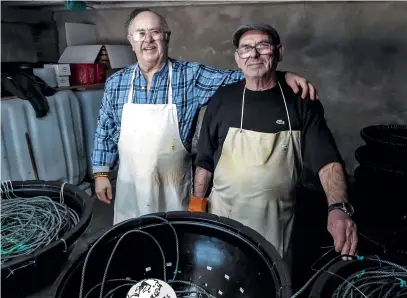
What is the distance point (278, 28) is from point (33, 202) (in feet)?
7.65

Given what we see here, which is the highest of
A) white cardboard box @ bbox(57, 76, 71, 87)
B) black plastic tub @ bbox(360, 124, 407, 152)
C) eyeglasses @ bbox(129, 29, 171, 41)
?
eyeglasses @ bbox(129, 29, 171, 41)

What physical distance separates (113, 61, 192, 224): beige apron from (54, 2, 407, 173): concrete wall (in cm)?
157

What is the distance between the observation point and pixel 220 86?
1516 millimetres

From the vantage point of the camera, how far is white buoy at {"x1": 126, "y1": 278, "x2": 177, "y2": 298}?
0.81 meters

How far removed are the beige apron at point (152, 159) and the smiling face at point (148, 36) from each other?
100 mm

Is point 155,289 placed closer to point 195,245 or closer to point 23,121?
point 195,245

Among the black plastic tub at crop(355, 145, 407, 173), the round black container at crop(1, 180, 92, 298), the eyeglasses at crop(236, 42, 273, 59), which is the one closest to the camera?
the round black container at crop(1, 180, 92, 298)

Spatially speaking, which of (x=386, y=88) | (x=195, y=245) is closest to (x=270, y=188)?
(x=195, y=245)

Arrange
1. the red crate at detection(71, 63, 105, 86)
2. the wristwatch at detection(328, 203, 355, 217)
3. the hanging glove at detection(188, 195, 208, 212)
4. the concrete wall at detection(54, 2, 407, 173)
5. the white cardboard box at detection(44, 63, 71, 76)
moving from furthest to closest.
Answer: the red crate at detection(71, 63, 105, 86) → the white cardboard box at detection(44, 63, 71, 76) → the concrete wall at detection(54, 2, 407, 173) → the hanging glove at detection(188, 195, 208, 212) → the wristwatch at detection(328, 203, 355, 217)

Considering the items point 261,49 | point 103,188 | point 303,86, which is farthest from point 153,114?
point 303,86

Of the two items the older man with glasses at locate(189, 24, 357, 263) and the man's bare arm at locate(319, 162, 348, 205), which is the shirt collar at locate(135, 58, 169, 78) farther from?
the man's bare arm at locate(319, 162, 348, 205)

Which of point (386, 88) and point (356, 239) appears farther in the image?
point (386, 88)

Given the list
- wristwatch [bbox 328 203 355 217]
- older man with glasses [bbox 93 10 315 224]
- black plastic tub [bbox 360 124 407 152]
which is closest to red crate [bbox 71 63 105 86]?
older man with glasses [bbox 93 10 315 224]

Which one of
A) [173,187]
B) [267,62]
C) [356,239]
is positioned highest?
[267,62]
